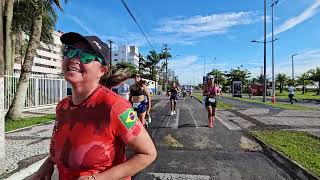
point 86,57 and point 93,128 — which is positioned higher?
point 86,57

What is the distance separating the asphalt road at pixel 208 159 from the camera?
5820mm

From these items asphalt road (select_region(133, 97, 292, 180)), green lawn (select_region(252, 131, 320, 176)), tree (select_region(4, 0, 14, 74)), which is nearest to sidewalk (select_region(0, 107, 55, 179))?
asphalt road (select_region(133, 97, 292, 180))

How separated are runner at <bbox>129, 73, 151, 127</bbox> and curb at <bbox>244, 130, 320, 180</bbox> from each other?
314cm

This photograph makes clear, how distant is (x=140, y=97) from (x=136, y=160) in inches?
305

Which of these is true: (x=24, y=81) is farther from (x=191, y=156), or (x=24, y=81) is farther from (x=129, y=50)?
(x=129, y=50)

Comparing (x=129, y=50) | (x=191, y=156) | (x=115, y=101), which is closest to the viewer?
(x=115, y=101)

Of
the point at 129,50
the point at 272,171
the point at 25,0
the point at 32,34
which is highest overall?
the point at 129,50

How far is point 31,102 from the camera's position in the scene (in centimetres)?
1858

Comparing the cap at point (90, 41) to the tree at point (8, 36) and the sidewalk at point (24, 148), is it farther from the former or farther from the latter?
the tree at point (8, 36)

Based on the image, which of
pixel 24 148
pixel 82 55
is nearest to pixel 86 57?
pixel 82 55

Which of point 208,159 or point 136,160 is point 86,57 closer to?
point 136,160

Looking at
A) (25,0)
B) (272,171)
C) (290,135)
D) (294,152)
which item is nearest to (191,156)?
(272,171)

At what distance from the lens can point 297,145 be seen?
8.47 metres

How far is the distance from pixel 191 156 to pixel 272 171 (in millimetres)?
1688
